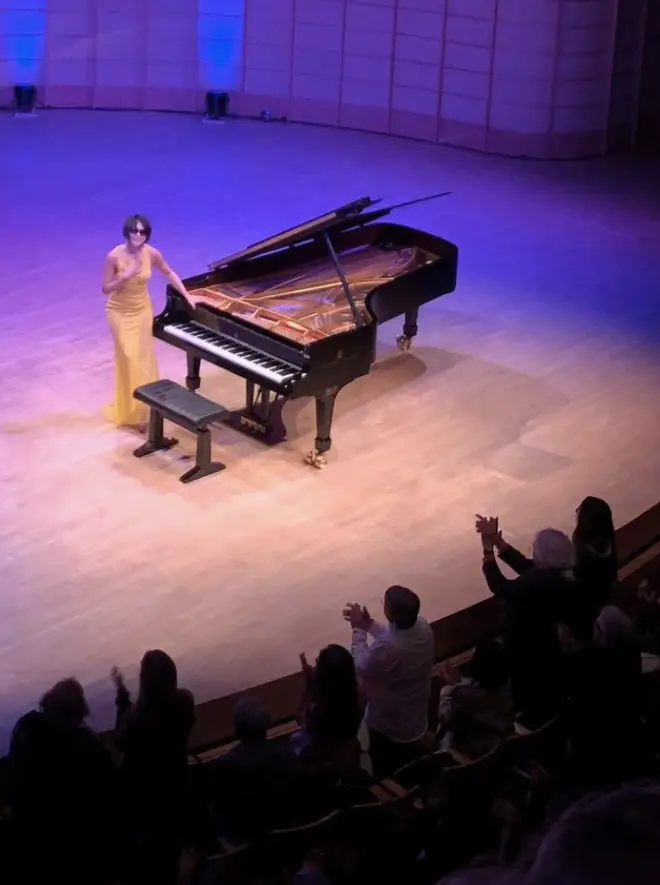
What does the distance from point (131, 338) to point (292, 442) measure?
125 cm

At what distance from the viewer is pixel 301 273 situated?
9430 mm

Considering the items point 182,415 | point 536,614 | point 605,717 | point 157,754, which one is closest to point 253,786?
point 157,754

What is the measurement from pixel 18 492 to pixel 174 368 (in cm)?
218

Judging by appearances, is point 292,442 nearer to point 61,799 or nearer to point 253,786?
point 253,786

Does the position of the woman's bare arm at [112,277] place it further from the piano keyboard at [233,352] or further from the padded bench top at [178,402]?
the padded bench top at [178,402]

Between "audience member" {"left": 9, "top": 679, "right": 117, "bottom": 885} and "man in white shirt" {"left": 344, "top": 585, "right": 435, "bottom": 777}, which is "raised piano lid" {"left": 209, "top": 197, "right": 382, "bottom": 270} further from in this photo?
"audience member" {"left": 9, "top": 679, "right": 117, "bottom": 885}

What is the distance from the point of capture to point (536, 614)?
5812 mm

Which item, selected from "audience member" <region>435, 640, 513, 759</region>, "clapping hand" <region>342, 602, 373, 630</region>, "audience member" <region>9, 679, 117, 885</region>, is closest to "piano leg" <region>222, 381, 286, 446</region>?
"clapping hand" <region>342, 602, 373, 630</region>

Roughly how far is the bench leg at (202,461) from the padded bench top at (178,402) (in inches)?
4.1

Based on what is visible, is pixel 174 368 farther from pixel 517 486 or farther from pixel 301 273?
pixel 517 486

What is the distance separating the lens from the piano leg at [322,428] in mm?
8555

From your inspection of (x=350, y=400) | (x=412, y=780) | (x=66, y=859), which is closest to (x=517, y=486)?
(x=350, y=400)

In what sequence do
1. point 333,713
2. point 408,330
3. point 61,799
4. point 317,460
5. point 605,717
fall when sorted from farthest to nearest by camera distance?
point 408,330 → point 317,460 → point 605,717 → point 333,713 → point 61,799

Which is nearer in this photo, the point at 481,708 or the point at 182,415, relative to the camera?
the point at 481,708
